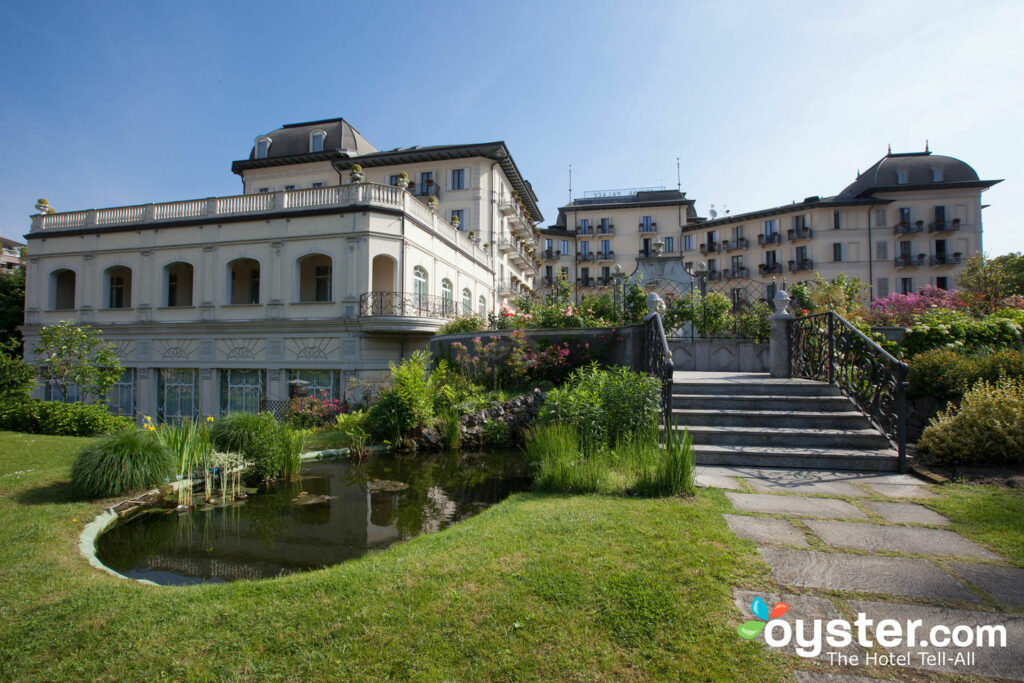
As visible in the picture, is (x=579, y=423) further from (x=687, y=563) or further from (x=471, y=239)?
(x=471, y=239)

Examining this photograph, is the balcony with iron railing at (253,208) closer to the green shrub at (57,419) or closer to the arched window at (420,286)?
the arched window at (420,286)

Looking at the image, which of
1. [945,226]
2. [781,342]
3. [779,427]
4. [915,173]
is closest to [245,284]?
[781,342]

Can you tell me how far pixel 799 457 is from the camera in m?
5.90

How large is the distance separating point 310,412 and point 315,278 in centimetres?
1106

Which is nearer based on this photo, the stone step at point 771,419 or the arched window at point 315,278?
the stone step at point 771,419

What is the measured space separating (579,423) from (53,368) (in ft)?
48.4

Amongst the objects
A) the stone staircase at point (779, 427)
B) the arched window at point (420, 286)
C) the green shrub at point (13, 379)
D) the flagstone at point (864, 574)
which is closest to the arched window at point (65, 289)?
the green shrub at point (13, 379)

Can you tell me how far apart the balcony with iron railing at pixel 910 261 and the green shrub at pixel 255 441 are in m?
45.5

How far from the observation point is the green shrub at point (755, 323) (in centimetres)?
1236


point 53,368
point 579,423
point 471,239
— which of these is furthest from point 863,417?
point 471,239

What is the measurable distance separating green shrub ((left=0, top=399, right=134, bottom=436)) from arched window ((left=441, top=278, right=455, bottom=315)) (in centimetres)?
1254

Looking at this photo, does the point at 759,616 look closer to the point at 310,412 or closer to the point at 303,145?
the point at 310,412

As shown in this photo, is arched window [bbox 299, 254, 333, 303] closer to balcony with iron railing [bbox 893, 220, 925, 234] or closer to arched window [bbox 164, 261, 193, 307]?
arched window [bbox 164, 261, 193, 307]

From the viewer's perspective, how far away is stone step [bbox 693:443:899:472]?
225 inches
